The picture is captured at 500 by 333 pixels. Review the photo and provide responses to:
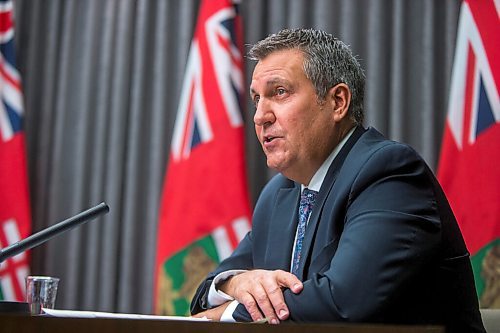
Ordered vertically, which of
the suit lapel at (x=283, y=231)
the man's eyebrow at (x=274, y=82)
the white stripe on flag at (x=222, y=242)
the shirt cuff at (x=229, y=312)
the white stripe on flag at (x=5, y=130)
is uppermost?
the man's eyebrow at (x=274, y=82)

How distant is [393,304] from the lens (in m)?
1.74

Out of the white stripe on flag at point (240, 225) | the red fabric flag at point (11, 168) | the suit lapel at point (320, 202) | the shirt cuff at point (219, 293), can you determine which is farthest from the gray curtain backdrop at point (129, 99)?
the shirt cuff at point (219, 293)

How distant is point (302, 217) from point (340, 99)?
0.35 meters

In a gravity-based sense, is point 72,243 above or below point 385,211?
below

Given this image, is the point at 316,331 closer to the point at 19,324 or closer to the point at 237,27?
the point at 19,324

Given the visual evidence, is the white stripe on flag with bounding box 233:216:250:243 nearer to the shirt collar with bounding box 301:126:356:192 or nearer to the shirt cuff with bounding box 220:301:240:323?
the shirt collar with bounding box 301:126:356:192

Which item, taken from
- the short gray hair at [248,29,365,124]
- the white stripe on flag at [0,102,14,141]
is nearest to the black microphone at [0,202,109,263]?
the short gray hair at [248,29,365,124]

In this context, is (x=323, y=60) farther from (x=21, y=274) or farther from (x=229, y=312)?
(x=21, y=274)

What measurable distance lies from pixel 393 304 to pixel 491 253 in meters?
1.80

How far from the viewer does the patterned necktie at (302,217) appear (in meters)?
2.10

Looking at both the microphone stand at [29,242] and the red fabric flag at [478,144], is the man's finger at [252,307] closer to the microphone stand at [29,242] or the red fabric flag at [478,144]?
the microphone stand at [29,242]

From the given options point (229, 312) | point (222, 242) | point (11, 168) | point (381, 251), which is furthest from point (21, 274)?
point (381, 251)

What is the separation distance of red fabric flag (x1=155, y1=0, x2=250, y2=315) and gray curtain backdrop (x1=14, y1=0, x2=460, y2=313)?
317 mm

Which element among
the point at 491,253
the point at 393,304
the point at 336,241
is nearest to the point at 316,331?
the point at 393,304
